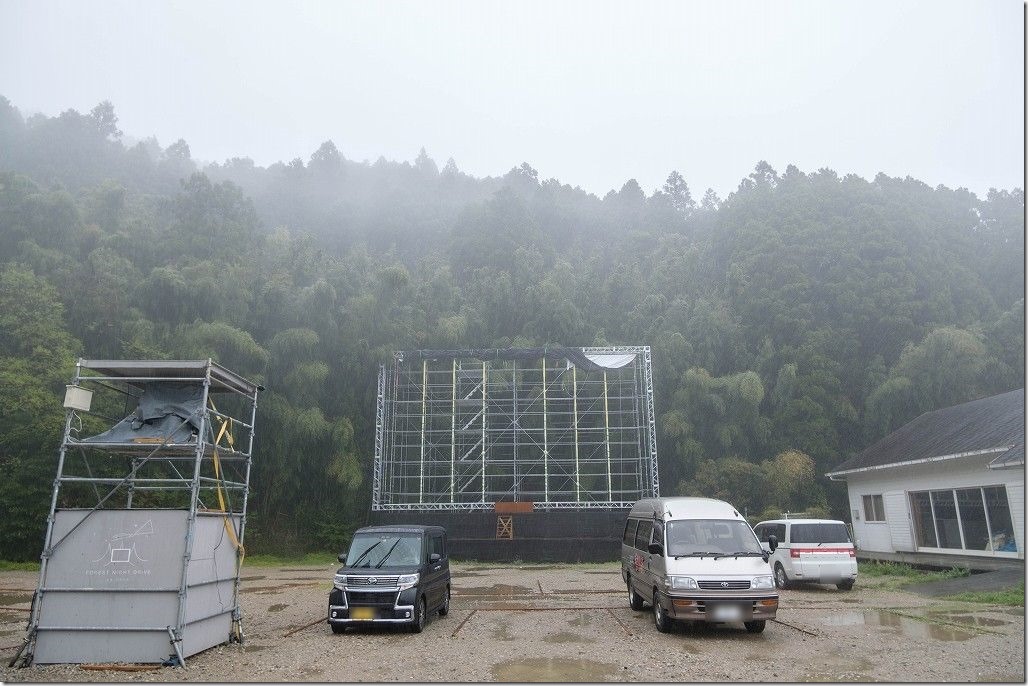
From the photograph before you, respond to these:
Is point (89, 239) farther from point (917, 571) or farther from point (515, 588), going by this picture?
point (917, 571)

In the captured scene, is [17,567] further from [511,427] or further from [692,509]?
[692,509]

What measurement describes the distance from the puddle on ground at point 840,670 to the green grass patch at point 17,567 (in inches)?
813

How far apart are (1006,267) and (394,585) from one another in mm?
35306

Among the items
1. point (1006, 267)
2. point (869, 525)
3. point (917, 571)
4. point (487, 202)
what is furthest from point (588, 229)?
point (917, 571)

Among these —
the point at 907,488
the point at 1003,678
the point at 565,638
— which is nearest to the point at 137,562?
the point at 565,638

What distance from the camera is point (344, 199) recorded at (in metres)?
50.0

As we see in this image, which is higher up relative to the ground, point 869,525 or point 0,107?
point 0,107

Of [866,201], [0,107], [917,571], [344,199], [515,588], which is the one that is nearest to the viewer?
[515,588]

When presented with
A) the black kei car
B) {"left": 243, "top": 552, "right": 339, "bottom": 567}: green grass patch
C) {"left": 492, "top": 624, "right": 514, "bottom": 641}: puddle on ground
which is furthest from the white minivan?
{"left": 243, "top": 552, "right": 339, "bottom": 567}: green grass patch

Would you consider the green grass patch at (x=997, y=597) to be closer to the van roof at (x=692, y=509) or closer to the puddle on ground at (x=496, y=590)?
the van roof at (x=692, y=509)

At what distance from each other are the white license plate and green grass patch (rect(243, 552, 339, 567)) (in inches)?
617

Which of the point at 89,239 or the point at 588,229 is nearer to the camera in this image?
the point at 89,239

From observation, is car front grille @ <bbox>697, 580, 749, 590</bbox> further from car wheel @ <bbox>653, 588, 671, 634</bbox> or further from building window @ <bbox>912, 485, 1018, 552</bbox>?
building window @ <bbox>912, 485, 1018, 552</bbox>

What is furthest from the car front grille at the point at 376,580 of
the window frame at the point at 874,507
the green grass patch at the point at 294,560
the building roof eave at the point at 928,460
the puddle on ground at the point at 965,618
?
the window frame at the point at 874,507
